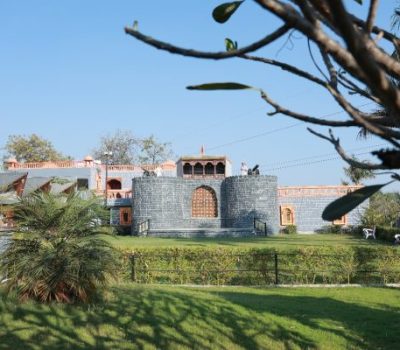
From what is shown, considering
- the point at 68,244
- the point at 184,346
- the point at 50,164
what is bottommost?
the point at 184,346

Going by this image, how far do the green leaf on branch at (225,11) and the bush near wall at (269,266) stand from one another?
1274 cm

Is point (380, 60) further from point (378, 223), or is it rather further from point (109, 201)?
point (109, 201)

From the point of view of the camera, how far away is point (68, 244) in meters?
9.48

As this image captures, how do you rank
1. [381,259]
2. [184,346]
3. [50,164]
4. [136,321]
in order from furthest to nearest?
[50,164] < [381,259] < [136,321] < [184,346]

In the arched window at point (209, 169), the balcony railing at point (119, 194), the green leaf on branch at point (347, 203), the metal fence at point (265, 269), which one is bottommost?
the metal fence at point (265, 269)

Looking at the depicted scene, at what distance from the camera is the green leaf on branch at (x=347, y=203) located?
1.61 m

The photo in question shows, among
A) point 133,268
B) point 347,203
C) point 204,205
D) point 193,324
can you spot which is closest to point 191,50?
point 347,203

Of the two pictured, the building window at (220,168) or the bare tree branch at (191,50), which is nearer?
the bare tree branch at (191,50)

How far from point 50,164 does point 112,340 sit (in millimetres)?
35902

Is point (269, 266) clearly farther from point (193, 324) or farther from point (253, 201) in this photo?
point (253, 201)

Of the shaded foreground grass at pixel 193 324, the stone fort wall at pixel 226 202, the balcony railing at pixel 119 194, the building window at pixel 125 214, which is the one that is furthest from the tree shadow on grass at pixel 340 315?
the balcony railing at pixel 119 194

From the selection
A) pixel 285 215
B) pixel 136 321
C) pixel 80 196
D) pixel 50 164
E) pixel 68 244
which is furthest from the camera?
pixel 50 164

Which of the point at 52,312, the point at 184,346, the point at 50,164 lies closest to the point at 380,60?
the point at 184,346

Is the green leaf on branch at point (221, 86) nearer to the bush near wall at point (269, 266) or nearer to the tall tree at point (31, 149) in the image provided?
the bush near wall at point (269, 266)
